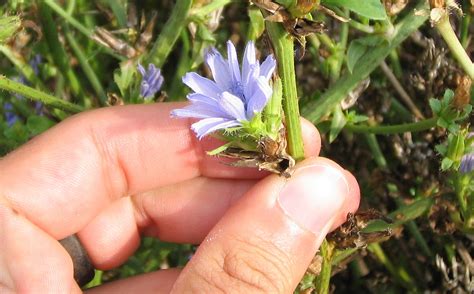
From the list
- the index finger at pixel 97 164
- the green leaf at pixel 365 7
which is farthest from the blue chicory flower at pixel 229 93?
the index finger at pixel 97 164

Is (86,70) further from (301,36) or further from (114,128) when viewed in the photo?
(301,36)

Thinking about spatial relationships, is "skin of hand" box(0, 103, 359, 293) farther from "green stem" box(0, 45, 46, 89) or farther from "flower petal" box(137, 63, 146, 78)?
"green stem" box(0, 45, 46, 89)

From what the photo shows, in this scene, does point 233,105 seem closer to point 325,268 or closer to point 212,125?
point 212,125

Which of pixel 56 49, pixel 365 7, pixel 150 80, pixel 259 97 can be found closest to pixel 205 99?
pixel 259 97

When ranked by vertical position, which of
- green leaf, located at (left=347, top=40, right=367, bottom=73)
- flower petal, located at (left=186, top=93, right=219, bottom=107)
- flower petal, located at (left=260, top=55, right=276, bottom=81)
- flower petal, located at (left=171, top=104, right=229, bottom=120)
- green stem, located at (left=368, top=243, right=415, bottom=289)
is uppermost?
flower petal, located at (left=260, top=55, right=276, bottom=81)

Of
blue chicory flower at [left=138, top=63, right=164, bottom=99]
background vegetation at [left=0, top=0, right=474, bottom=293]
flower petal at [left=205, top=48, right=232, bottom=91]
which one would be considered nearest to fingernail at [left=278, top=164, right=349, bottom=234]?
background vegetation at [left=0, top=0, right=474, bottom=293]

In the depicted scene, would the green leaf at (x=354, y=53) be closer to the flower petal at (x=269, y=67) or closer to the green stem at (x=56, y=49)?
the flower petal at (x=269, y=67)
